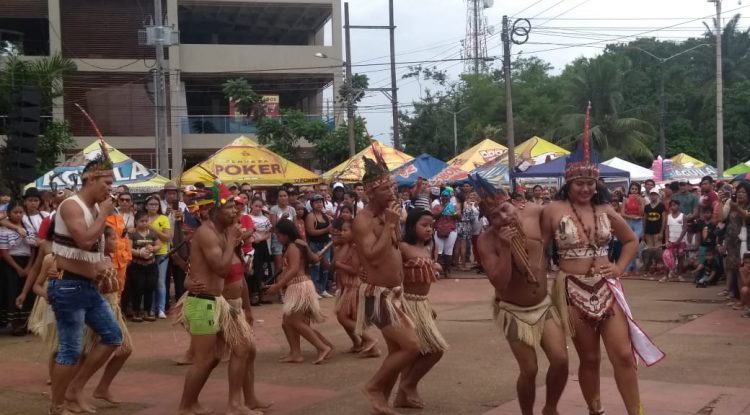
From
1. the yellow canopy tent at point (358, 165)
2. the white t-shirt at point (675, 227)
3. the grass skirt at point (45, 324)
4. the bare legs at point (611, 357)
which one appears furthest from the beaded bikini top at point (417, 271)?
the yellow canopy tent at point (358, 165)

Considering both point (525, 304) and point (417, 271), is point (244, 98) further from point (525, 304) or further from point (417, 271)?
A: point (525, 304)

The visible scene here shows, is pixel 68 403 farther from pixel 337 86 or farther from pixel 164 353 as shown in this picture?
pixel 337 86

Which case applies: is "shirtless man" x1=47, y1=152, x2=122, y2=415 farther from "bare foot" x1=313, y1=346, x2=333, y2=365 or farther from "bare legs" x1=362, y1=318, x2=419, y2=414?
"bare foot" x1=313, y1=346, x2=333, y2=365

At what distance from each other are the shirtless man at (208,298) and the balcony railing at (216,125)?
3043 centimetres

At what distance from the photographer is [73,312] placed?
6375 millimetres

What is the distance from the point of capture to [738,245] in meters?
12.0

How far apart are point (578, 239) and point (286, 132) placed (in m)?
25.9

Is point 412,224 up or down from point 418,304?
up

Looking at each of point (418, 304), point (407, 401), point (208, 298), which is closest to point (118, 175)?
point (208, 298)

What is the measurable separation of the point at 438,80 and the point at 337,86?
26386 mm

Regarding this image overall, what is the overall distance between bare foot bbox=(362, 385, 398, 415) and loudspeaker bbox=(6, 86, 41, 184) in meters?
6.82

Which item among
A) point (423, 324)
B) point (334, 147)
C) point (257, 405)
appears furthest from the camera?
point (334, 147)

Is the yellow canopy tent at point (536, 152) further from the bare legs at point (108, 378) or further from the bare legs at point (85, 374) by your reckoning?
the bare legs at point (85, 374)

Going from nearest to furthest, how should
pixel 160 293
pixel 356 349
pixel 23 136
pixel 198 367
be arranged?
pixel 198 367 → pixel 356 349 → pixel 23 136 → pixel 160 293
